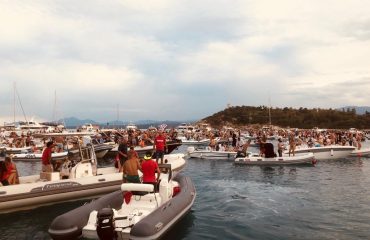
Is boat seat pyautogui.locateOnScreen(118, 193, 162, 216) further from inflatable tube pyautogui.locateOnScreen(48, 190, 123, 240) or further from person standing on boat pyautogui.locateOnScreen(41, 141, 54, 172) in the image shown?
person standing on boat pyautogui.locateOnScreen(41, 141, 54, 172)

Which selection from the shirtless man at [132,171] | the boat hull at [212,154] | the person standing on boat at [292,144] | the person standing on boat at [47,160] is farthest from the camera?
the boat hull at [212,154]

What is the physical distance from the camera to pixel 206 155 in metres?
31.6

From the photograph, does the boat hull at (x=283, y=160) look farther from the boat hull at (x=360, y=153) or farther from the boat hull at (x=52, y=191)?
the boat hull at (x=52, y=191)

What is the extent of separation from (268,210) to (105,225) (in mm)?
7466

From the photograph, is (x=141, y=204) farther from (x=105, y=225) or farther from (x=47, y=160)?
(x=47, y=160)

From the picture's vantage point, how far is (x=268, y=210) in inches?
549

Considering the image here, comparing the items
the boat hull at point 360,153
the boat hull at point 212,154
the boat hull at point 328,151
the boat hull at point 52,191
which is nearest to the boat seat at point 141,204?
the boat hull at point 52,191

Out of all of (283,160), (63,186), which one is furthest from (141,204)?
(283,160)

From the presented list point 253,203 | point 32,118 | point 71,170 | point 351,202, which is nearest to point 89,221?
point 71,170

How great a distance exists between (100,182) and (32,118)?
76.0 m

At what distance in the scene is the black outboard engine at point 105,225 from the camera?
8461 millimetres

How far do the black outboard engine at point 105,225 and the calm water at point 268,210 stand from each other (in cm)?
284

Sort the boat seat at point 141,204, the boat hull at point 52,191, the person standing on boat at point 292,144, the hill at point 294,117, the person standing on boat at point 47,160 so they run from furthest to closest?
1. the hill at point 294,117
2. the person standing on boat at point 292,144
3. the person standing on boat at point 47,160
4. the boat hull at point 52,191
5. the boat seat at point 141,204

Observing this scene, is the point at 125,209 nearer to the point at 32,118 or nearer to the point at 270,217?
the point at 270,217
